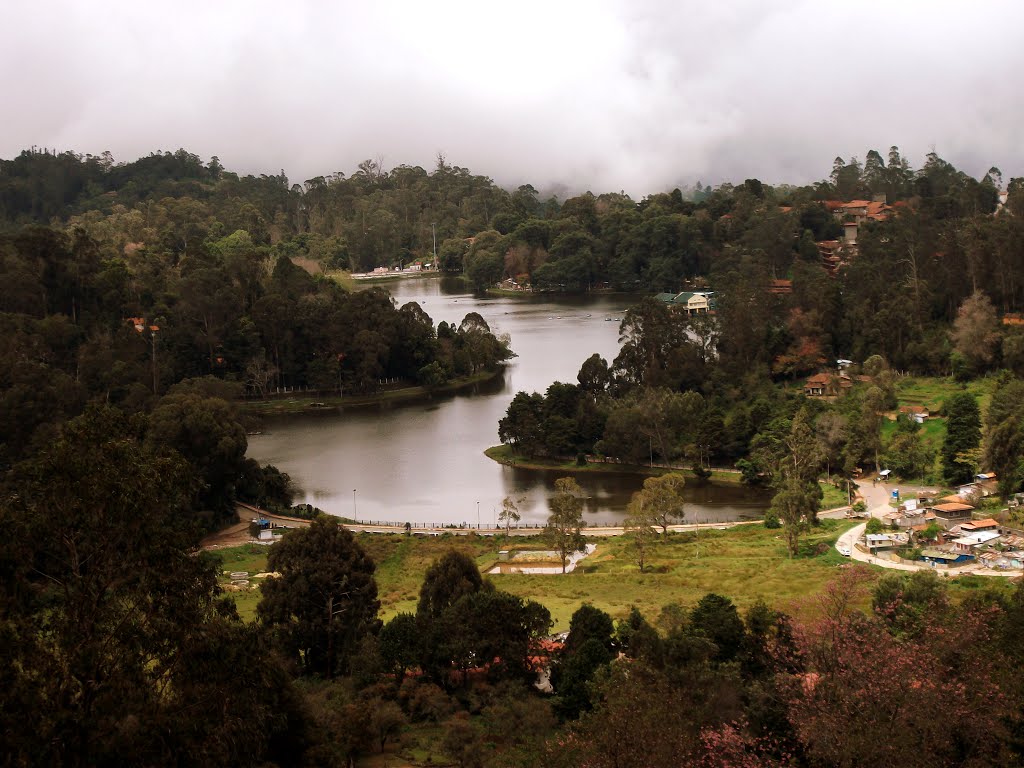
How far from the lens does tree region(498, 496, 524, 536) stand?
26.8m

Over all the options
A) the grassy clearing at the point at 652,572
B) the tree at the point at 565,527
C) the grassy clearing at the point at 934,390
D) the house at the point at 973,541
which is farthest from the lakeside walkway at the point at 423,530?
the grassy clearing at the point at 934,390

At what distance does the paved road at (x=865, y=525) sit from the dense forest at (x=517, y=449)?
0.88 meters

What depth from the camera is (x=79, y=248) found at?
45.1 metres

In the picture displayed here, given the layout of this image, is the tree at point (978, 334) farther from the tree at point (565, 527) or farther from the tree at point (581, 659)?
the tree at point (581, 659)

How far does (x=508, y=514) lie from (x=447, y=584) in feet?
34.8

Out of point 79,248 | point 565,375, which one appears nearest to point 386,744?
point 565,375

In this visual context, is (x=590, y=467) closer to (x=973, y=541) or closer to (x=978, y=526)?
(x=978, y=526)

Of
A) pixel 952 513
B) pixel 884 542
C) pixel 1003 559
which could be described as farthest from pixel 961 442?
Answer: pixel 1003 559

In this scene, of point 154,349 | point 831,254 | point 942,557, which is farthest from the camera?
point 831,254

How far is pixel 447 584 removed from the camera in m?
16.4

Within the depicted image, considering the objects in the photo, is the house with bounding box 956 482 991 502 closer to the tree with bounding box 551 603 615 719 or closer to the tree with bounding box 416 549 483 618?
the tree with bounding box 551 603 615 719

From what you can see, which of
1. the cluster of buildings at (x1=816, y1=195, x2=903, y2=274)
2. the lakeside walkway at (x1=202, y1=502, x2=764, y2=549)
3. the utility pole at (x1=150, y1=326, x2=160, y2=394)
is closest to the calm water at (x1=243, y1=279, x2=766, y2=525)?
the lakeside walkway at (x1=202, y1=502, x2=764, y2=549)

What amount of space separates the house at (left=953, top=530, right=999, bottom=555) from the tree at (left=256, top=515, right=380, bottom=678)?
11484mm

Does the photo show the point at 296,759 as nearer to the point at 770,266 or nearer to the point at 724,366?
the point at 724,366
